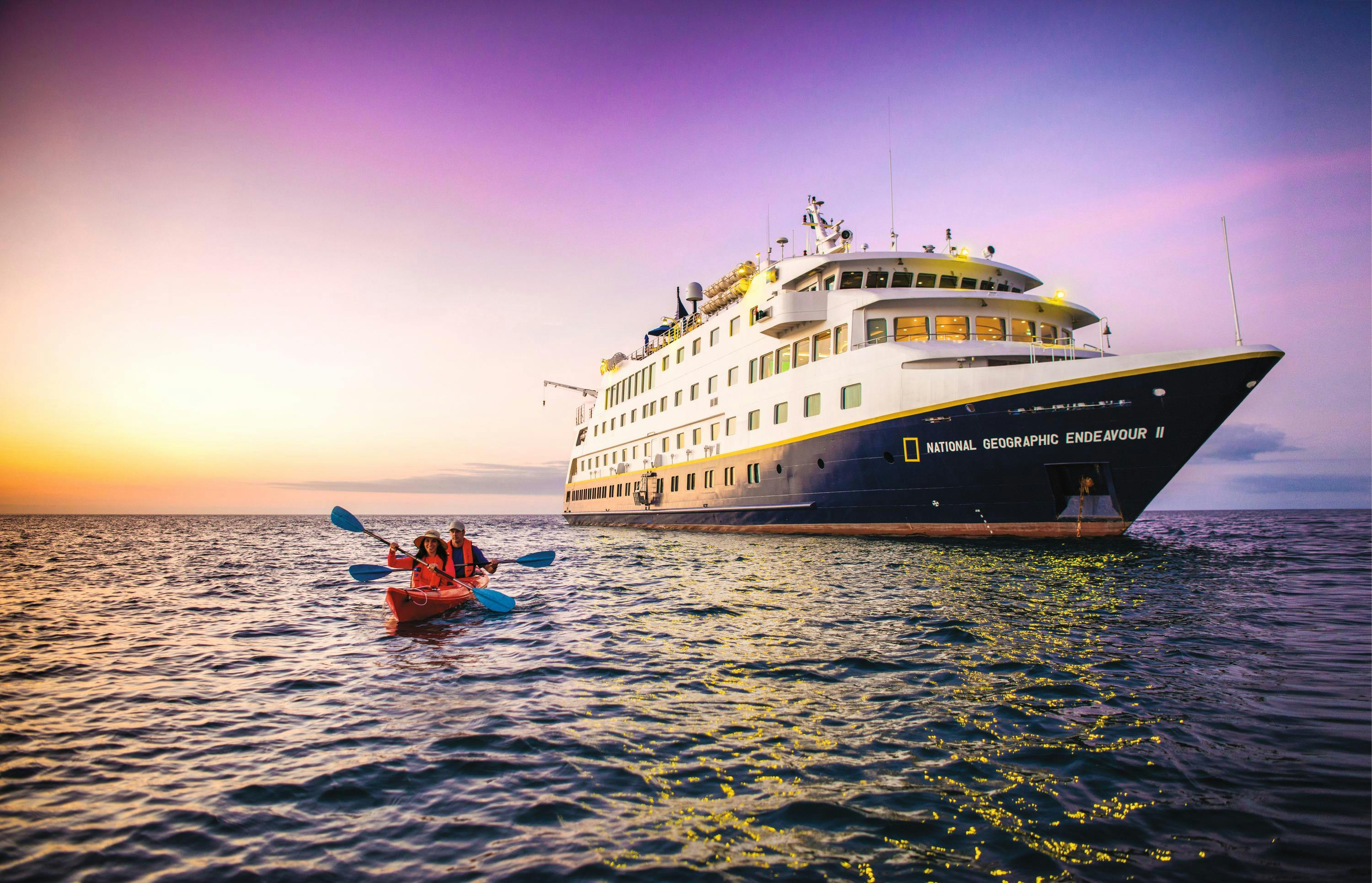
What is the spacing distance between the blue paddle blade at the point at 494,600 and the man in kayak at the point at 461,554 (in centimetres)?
125

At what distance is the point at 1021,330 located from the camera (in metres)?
22.8

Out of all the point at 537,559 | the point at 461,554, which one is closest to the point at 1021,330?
the point at 537,559

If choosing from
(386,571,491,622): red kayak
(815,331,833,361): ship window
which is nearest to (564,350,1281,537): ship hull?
(815,331,833,361): ship window

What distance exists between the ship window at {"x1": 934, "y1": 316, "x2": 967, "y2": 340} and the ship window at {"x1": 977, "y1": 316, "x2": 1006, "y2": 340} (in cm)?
52

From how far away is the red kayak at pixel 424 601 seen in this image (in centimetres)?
1088

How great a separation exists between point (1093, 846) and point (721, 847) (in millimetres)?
2082

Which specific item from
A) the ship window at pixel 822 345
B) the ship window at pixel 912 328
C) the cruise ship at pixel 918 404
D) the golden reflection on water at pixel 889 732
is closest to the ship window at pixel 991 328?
the cruise ship at pixel 918 404

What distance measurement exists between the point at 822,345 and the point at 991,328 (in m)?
6.09

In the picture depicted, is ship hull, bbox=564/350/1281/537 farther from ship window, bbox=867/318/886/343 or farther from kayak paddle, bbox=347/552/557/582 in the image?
kayak paddle, bbox=347/552/557/582

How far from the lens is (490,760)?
497 cm

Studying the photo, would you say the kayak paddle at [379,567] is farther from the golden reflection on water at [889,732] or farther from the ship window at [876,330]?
the ship window at [876,330]

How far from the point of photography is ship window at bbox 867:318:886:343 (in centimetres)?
2259

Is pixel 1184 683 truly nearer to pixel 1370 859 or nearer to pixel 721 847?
pixel 1370 859

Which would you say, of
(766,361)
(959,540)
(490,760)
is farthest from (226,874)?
(766,361)
